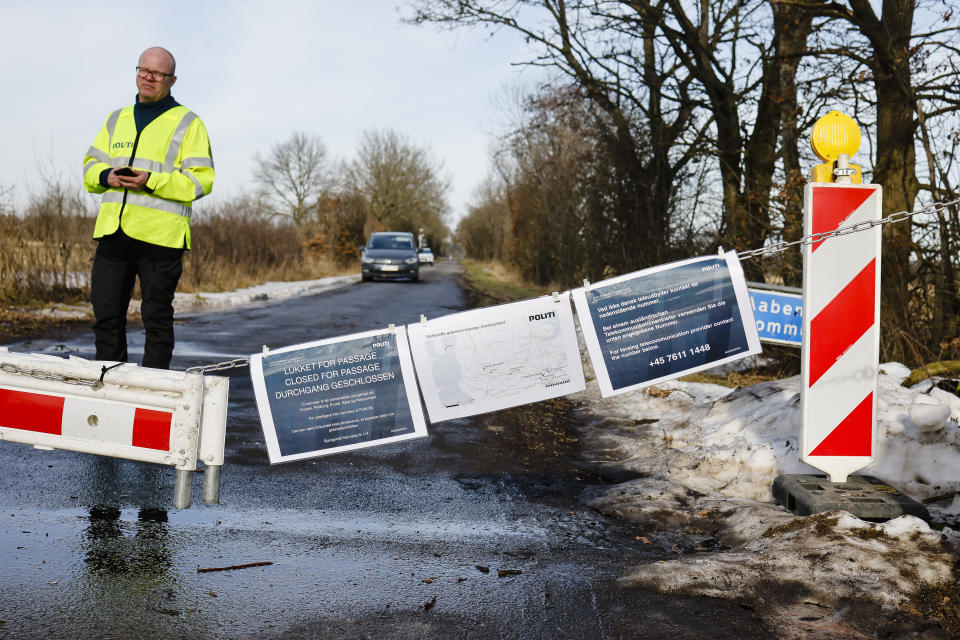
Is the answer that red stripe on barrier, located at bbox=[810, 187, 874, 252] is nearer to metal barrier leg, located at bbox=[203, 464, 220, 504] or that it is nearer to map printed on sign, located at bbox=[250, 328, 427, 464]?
map printed on sign, located at bbox=[250, 328, 427, 464]

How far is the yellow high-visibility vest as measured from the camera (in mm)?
4621

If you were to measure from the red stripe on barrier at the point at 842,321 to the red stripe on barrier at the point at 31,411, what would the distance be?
3290mm

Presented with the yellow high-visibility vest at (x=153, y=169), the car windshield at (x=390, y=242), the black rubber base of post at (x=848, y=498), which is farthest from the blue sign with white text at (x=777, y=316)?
the car windshield at (x=390, y=242)

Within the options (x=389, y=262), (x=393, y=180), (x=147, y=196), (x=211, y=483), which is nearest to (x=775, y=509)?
(x=211, y=483)

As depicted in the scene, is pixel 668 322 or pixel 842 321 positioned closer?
pixel 668 322

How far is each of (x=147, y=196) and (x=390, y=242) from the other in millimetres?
30039

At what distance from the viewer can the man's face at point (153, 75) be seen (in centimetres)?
464

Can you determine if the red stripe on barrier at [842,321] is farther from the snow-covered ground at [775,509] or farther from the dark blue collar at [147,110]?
the dark blue collar at [147,110]

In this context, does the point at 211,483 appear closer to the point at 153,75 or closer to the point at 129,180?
the point at 129,180

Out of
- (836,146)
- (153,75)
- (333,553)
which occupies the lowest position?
(333,553)

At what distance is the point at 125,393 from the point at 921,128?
7.34 metres

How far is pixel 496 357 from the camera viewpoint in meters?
3.84

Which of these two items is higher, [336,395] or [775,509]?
[336,395]

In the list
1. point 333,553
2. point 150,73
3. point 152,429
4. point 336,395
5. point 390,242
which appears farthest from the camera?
point 390,242
